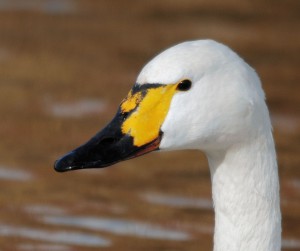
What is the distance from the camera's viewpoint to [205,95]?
613 centimetres

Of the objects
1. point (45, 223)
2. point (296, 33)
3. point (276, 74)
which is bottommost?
point (45, 223)

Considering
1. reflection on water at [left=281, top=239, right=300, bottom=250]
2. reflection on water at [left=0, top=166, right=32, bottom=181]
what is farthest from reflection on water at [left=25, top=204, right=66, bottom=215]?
reflection on water at [left=281, top=239, right=300, bottom=250]

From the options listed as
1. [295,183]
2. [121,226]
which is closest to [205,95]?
[121,226]

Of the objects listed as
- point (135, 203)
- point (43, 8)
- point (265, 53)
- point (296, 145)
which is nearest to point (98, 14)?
point (43, 8)

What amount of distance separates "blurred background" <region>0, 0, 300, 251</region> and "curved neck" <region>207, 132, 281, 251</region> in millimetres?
2275

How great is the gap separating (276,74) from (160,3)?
2388 mm

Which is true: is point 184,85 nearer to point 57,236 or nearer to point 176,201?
point 57,236

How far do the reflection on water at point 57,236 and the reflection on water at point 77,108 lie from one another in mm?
2276

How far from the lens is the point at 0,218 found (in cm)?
916

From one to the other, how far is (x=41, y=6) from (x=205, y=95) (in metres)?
8.17

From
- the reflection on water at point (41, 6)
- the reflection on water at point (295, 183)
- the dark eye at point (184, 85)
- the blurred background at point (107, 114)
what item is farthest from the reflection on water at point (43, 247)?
the reflection on water at point (41, 6)

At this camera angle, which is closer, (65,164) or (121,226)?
(65,164)

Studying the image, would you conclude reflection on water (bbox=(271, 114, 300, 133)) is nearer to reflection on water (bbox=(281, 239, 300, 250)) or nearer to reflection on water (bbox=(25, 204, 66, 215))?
reflection on water (bbox=(281, 239, 300, 250))

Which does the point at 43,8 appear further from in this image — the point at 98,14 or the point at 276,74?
the point at 276,74
